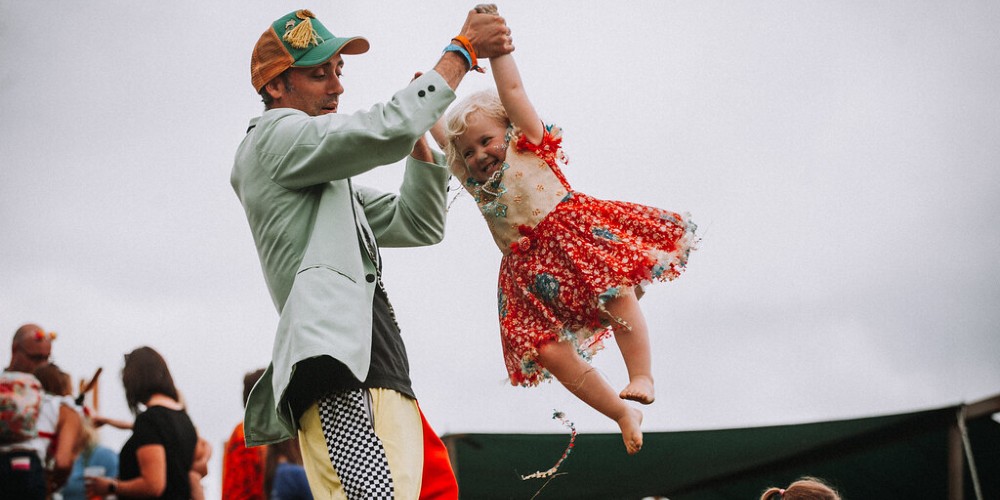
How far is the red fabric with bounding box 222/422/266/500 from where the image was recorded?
13.0ft

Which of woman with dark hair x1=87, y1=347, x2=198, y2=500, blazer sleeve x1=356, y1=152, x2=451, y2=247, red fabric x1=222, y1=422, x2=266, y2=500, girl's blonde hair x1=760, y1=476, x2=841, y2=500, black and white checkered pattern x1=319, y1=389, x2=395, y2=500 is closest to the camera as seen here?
black and white checkered pattern x1=319, y1=389, x2=395, y2=500

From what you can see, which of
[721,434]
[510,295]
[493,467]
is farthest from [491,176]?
[493,467]

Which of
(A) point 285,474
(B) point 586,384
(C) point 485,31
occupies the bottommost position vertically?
(A) point 285,474

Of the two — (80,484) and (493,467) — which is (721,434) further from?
(80,484)

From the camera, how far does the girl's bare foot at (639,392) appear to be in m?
2.57

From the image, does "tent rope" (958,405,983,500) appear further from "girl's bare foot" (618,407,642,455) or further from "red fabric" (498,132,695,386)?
"girl's bare foot" (618,407,642,455)

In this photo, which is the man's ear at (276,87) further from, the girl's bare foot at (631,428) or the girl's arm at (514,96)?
the girl's bare foot at (631,428)

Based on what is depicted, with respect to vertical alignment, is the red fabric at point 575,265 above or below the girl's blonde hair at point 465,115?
below

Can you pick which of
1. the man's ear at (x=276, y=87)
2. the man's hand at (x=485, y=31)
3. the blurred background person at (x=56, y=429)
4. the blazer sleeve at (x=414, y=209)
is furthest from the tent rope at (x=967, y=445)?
the blurred background person at (x=56, y=429)

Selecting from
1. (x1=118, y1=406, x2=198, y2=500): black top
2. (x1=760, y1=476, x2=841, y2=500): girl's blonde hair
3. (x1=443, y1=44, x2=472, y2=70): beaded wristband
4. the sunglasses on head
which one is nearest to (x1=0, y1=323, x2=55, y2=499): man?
the sunglasses on head

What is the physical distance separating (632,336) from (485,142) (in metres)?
0.74

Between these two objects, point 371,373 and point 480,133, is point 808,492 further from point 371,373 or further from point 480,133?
point 371,373

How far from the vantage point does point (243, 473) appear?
399 centimetres

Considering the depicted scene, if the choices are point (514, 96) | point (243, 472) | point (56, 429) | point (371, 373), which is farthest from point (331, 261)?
point (56, 429)
